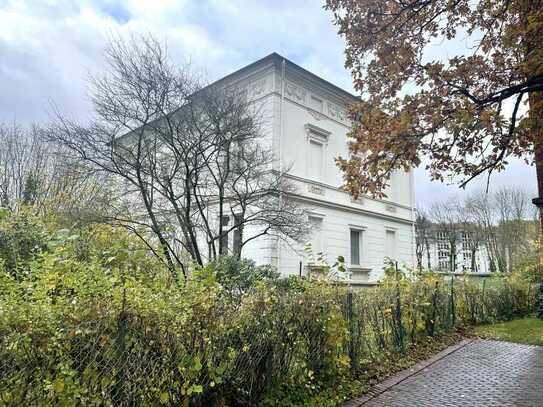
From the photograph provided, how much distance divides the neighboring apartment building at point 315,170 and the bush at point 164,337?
8.97m

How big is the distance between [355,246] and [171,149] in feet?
35.4

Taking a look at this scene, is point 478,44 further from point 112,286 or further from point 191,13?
point 112,286

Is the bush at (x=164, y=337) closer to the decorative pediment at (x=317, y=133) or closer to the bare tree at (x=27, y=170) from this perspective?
the decorative pediment at (x=317, y=133)

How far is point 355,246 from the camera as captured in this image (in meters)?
18.0

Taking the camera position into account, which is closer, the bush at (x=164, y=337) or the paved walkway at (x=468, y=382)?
the bush at (x=164, y=337)

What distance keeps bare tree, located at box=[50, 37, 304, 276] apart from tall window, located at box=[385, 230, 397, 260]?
9.28m

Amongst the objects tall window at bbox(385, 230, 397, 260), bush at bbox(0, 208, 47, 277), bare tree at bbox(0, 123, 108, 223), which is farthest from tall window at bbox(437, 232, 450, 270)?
bush at bbox(0, 208, 47, 277)

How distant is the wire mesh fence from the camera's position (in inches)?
89.7

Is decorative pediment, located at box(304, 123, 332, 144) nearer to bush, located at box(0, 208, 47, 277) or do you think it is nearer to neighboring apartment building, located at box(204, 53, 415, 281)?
neighboring apartment building, located at box(204, 53, 415, 281)

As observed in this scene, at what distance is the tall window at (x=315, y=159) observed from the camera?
16.2 m

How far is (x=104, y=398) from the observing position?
8.14 ft

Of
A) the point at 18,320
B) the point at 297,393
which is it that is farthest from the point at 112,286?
the point at 297,393

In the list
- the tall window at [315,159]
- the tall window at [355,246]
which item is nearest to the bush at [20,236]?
the tall window at [315,159]

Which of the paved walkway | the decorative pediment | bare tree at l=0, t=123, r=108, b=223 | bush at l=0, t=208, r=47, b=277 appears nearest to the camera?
the paved walkway
